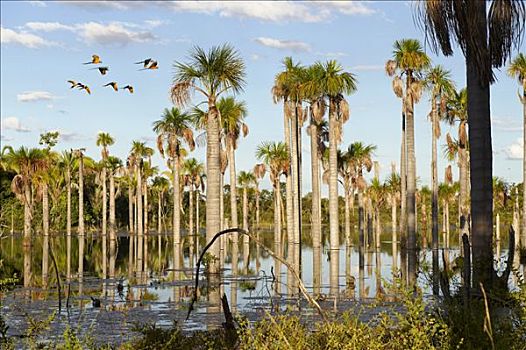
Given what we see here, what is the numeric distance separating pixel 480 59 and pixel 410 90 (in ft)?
103

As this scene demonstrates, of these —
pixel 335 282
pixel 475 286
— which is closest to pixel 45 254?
pixel 335 282

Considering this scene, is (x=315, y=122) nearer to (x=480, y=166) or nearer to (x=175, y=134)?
(x=175, y=134)

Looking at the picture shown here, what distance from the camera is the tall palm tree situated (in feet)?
38.9

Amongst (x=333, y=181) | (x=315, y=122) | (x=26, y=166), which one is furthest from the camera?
(x=26, y=166)

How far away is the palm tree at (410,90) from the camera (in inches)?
1602

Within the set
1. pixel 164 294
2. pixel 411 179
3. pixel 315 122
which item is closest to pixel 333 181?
pixel 315 122

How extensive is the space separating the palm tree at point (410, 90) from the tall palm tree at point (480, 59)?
26030 mm

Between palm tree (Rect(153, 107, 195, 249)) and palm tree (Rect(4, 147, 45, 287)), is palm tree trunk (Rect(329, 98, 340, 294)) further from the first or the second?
palm tree (Rect(4, 147, 45, 287))

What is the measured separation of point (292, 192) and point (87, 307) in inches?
1205

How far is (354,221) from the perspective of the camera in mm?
110812

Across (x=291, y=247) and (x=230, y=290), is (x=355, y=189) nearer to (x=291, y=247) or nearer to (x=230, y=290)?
(x=291, y=247)

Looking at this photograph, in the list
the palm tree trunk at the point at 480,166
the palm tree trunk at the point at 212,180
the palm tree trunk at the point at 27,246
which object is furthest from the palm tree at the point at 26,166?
the palm tree trunk at the point at 480,166

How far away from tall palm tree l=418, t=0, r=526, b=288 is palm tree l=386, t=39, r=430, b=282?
2603 centimetres

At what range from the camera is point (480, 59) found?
40.1ft
